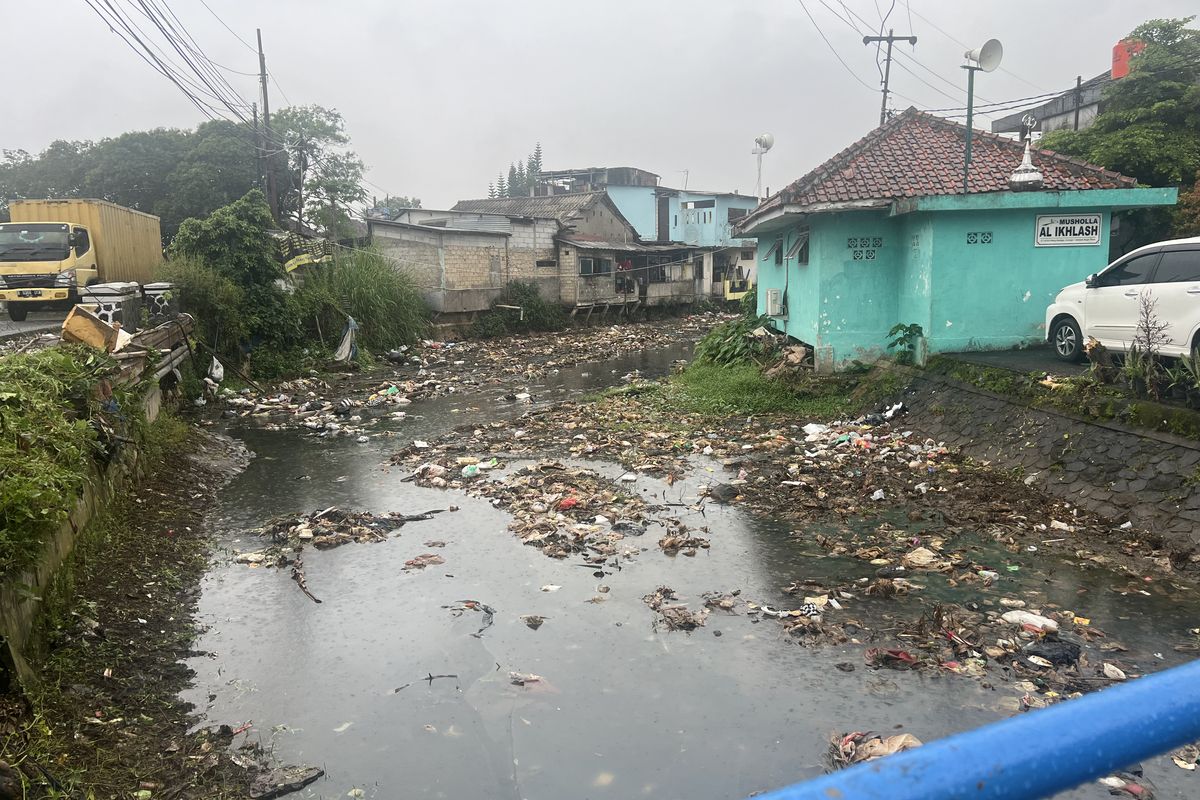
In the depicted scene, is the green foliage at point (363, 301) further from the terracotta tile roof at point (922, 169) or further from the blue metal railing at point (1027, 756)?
the blue metal railing at point (1027, 756)

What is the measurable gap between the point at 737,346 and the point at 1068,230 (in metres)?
6.14

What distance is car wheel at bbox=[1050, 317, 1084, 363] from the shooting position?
10.1m

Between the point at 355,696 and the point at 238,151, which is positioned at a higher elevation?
the point at 238,151

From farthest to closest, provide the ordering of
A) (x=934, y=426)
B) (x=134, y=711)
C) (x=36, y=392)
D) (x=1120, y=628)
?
1. (x=934, y=426)
2. (x=36, y=392)
3. (x=1120, y=628)
4. (x=134, y=711)

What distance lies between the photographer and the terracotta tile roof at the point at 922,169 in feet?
38.7

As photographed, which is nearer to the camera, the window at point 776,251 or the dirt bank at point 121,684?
the dirt bank at point 121,684

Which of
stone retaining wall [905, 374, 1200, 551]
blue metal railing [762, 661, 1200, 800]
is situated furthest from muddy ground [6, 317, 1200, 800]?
blue metal railing [762, 661, 1200, 800]

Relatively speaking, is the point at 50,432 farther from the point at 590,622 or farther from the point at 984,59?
the point at 984,59

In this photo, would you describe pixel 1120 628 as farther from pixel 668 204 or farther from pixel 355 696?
pixel 668 204

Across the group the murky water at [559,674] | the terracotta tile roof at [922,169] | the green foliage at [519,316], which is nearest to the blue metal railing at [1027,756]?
the murky water at [559,674]

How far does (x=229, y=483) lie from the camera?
377 inches

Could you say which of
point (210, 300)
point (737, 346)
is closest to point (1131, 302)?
point (737, 346)

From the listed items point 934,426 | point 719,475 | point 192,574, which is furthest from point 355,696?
point 934,426

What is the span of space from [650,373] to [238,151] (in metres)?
20.7
